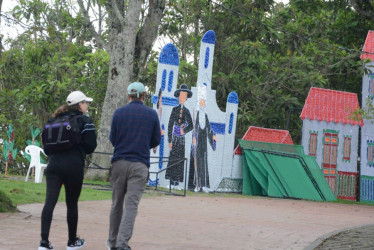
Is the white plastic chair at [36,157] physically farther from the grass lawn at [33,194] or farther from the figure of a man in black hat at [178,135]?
the figure of a man in black hat at [178,135]

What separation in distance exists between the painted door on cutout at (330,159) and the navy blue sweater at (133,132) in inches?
710

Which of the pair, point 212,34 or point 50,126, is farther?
point 212,34

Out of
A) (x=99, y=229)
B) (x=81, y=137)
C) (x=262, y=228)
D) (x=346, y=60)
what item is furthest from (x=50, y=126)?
(x=346, y=60)

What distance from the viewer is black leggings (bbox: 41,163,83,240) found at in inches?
293

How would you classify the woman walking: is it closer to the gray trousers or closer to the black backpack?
the black backpack

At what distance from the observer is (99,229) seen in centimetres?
998

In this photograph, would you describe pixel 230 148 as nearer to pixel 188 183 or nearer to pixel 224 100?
pixel 188 183

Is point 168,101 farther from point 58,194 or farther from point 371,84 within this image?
point 58,194

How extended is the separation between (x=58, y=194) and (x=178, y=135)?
13843mm

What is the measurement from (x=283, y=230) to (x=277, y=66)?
17.8 meters

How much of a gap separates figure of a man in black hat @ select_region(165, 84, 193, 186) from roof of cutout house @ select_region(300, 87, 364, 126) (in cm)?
516

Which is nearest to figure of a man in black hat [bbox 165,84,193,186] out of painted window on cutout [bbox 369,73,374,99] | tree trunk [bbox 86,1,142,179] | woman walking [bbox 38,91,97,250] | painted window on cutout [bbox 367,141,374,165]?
tree trunk [bbox 86,1,142,179]

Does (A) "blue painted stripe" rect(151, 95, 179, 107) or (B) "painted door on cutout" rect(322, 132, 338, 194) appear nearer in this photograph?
(A) "blue painted stripe" rect(151, 95, 179, 107)

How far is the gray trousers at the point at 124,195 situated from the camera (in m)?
7.30
